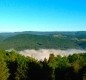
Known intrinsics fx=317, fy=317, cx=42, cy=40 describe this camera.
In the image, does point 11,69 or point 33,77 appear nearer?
point 33,77

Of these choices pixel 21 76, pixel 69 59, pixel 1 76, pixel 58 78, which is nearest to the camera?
pixel 1 76

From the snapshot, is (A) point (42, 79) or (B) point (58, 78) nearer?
(A) point (42, 79)

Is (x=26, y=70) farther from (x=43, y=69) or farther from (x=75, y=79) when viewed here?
(x=75, y=79)

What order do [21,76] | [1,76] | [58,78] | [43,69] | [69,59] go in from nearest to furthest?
1. [1,76]
2. [21,76]
3. [43,69]
4. [58,78]
5. [69,59]

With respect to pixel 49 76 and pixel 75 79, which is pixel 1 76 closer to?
pixel 49 76

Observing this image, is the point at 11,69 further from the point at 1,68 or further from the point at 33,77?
the point at 1,68

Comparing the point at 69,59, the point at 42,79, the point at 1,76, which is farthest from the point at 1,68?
the point at 69,59

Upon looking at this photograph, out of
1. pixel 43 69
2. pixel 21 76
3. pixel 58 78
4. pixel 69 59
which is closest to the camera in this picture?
pixel 21 76

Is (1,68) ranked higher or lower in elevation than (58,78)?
higher

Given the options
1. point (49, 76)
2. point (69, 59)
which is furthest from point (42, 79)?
point (69, 59)
